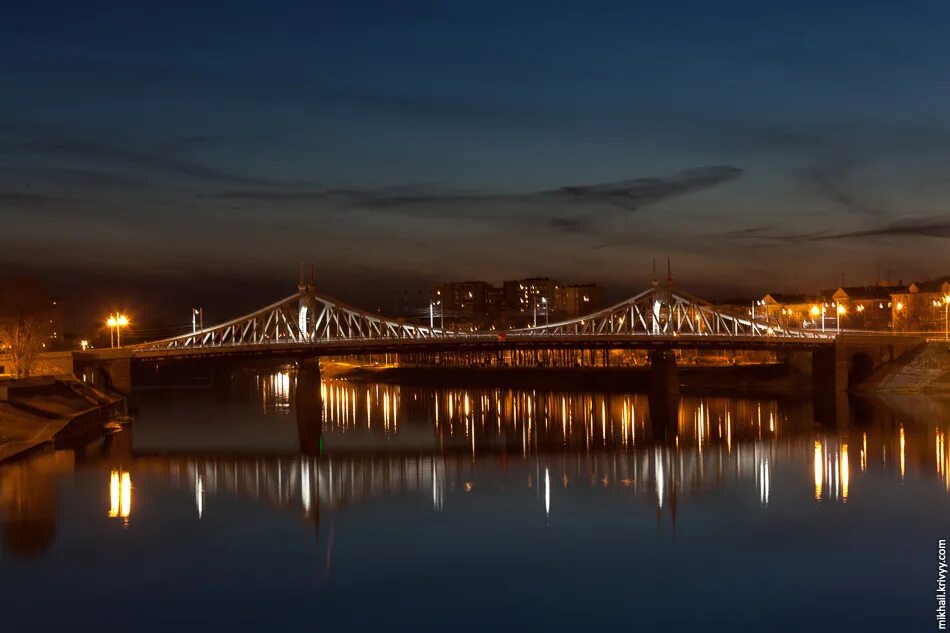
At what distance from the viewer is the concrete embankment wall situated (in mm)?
76875

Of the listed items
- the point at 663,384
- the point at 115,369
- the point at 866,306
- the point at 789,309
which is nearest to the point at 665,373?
the point at 663,384

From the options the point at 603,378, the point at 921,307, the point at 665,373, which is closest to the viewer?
the point at 665,373

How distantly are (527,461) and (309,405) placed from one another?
29.6m

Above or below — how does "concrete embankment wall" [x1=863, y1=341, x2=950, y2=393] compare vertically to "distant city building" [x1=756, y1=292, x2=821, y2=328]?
below

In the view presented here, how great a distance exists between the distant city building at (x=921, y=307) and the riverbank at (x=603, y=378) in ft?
89.5

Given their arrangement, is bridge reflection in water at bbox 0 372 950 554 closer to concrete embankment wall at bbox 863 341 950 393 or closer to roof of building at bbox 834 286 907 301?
concrete embankment wall at bbox 863 341 950 393

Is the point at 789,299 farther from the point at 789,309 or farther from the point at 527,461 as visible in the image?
the point at 527,461

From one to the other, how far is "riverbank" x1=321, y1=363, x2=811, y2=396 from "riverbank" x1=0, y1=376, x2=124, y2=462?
42.7 m

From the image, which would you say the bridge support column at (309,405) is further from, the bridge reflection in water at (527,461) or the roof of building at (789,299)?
the roof of building at (789,299)

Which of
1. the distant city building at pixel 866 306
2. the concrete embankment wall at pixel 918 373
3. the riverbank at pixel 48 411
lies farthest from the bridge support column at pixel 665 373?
the distant city building at pixel 866 306

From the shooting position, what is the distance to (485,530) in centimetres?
3303

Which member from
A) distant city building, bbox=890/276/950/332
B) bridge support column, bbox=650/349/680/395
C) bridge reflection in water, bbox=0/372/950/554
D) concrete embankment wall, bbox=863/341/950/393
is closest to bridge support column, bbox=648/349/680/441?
bridge support column, bbox=650/349/680/395

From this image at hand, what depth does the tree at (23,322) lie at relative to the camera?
6781 centimetres

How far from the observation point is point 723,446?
172ft
